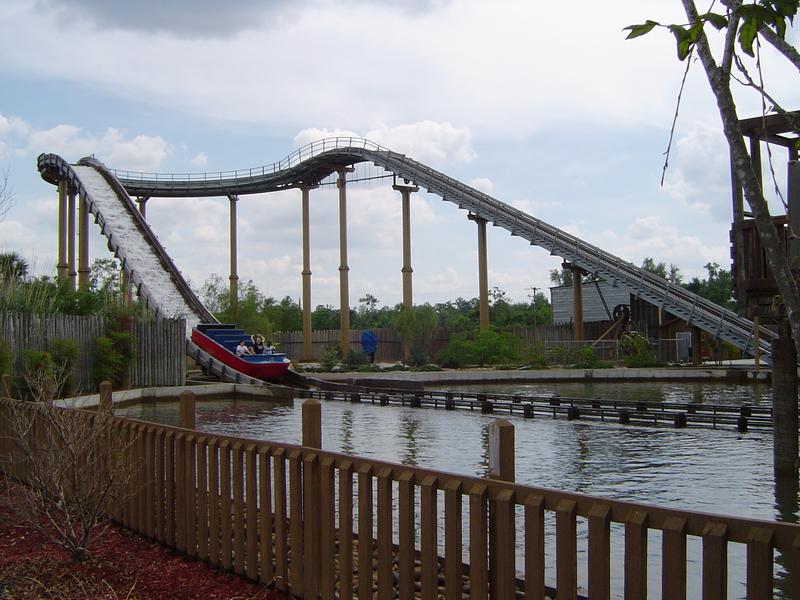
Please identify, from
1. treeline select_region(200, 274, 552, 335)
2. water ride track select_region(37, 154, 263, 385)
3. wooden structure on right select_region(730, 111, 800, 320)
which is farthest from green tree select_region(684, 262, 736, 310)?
wooden structure on right select_region(730, 111, 800, 320)

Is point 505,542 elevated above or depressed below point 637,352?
above

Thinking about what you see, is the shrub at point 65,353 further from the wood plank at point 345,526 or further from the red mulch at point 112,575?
the wood plank at point 345,526

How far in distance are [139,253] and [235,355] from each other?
10401 mm

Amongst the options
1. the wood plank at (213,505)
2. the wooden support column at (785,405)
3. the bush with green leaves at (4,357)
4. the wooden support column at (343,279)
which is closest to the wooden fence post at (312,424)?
the wood plank at (213,505)

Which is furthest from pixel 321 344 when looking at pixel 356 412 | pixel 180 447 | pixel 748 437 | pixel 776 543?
pixel 776 543

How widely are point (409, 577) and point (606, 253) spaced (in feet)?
120

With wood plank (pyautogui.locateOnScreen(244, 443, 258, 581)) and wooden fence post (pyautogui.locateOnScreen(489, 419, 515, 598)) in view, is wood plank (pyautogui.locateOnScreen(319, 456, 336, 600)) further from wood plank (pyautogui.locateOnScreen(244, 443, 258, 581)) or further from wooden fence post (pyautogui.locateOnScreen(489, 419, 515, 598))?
wooden fence post (pyautogui.locateOnScreen(489, 419, 515, 598))

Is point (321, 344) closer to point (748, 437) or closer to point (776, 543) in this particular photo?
point (748, 437)

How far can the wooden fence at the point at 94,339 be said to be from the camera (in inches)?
706

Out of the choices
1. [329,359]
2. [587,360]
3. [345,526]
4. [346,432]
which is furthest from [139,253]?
[345,526]

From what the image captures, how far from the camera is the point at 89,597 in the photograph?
16.1ft

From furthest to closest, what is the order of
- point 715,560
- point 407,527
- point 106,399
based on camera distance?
point 106,399, point 407,527, point 715,560

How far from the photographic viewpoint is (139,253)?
35.2m

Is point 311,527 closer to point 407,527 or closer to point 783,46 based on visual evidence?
point 407,527
